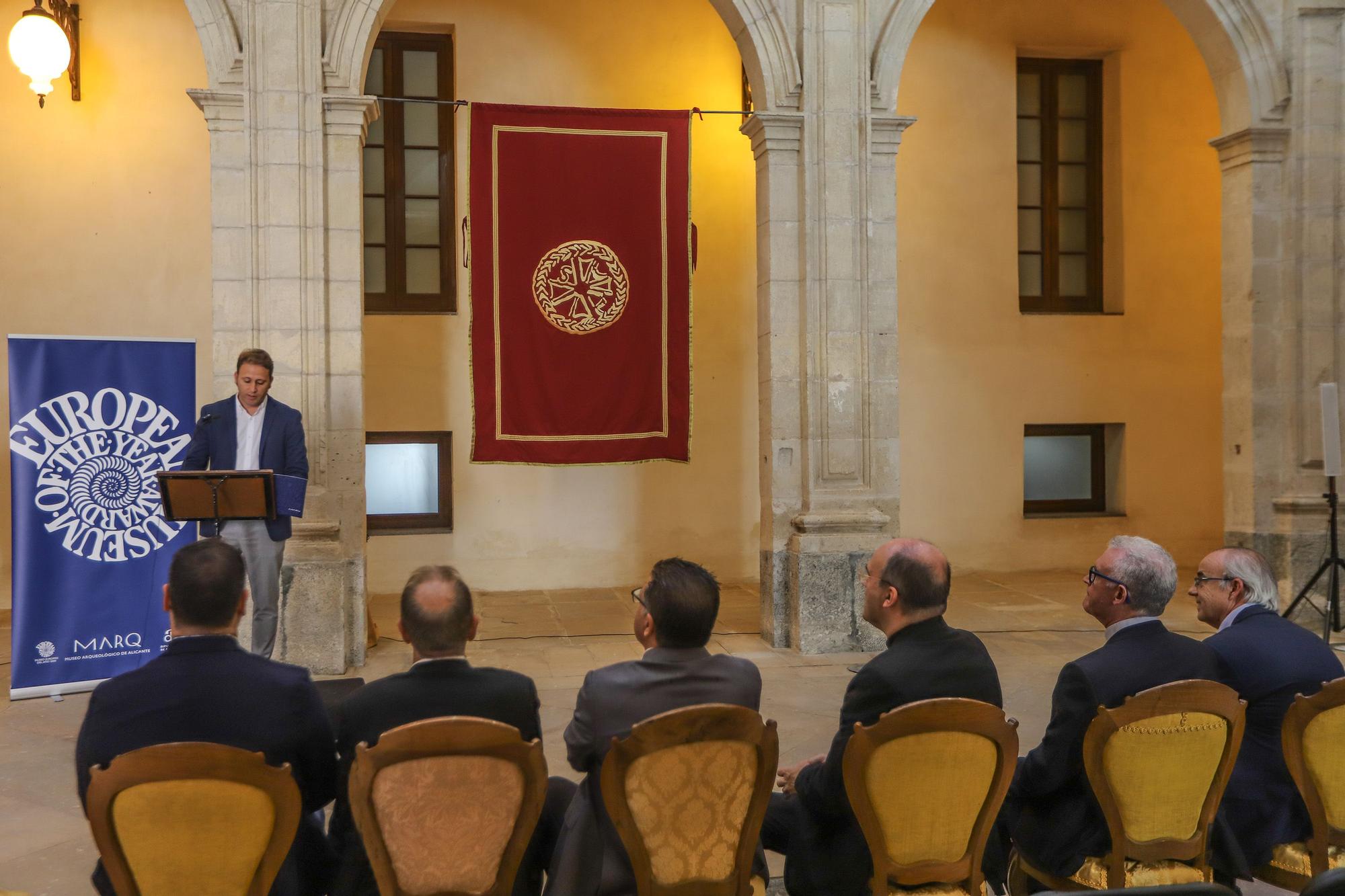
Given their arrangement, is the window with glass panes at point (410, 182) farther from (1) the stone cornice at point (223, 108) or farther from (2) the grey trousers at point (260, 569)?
(2) the grey trousers at point (260, 569)

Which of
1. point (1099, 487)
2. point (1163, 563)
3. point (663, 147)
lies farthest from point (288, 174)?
point (1099, 487)

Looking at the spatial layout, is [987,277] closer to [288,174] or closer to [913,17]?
[913,17]

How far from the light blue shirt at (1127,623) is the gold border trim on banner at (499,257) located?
4.30 meters

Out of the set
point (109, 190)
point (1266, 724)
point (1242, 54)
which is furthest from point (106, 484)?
point (1242, 54)

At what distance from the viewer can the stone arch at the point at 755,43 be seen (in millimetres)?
6438

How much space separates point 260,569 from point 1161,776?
4.10 metres

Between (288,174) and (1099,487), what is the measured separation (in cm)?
721

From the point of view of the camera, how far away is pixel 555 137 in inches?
269

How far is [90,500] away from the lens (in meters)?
5.74

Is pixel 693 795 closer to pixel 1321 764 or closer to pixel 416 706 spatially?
pixel 416 706

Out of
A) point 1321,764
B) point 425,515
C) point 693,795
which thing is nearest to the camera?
point 693,795

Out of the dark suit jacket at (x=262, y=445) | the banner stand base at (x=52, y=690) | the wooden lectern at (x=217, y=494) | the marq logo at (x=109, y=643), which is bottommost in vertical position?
the banner stand base at (x=52, y=690)

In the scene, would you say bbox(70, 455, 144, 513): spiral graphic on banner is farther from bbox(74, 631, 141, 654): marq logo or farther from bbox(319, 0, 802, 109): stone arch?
bbox(319, 0, 802, 109): stone arch

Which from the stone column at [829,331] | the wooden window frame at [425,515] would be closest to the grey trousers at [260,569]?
the stone column at [829,331]
